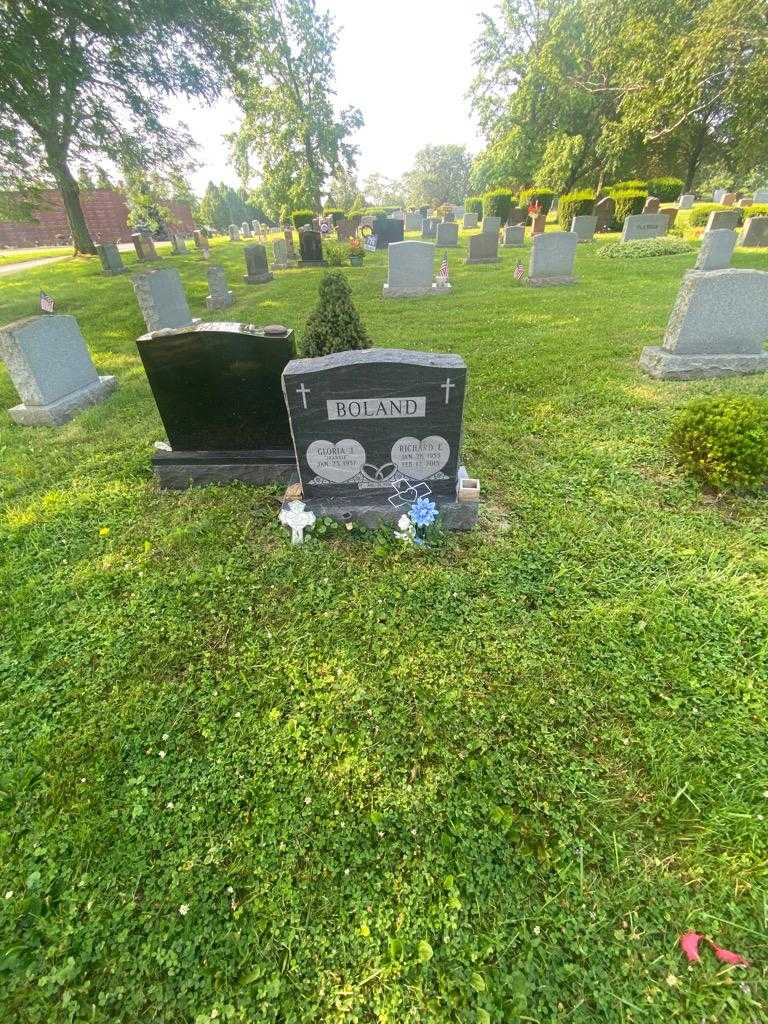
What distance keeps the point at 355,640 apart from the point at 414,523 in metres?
1.06

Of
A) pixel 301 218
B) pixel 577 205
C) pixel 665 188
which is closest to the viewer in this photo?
pixel 577 205

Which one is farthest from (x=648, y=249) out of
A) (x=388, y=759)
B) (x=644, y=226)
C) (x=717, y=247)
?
(x=388, y=759)

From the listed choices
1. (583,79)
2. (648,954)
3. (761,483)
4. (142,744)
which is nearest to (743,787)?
(648,954)

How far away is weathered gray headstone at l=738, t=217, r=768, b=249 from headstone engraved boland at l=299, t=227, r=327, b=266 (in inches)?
529

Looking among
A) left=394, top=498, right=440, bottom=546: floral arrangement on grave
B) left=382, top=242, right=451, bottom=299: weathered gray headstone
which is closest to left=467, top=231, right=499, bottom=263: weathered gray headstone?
left=382, top=242, right=451, bottom=299: weathered gray headstone

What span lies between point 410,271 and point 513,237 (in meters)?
10.0

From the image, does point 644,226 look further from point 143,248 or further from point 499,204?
→ point 143,248

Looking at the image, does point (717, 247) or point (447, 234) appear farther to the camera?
point (447, 234)

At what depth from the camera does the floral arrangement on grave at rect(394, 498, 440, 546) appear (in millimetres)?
3387

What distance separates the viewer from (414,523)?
346 cm

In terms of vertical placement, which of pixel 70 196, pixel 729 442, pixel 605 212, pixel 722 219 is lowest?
pixel 729 442

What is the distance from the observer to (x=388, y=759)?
2.17 m

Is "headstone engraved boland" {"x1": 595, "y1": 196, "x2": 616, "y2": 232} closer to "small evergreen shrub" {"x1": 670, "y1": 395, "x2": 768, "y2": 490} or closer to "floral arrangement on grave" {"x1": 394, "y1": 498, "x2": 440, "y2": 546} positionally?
"small evergreen shrub" {"x1": 670, "y1": 395, "x2": 768, "y2": 490}

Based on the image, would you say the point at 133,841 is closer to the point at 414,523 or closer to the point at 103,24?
the point at 414,523
